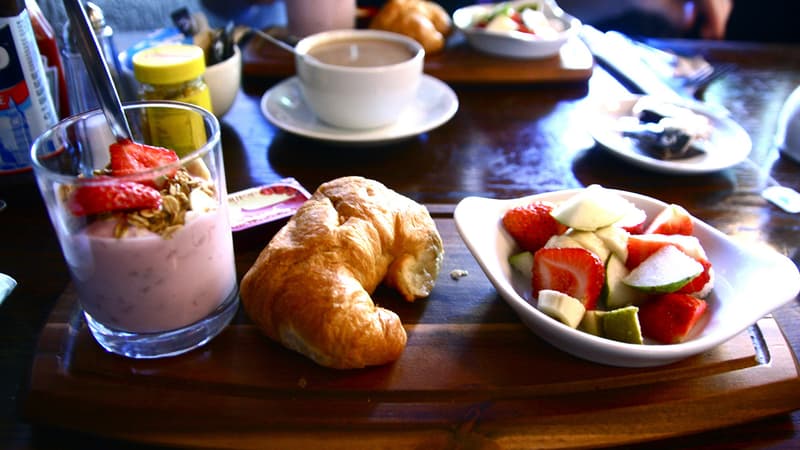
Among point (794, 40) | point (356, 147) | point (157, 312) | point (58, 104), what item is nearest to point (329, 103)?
point (356, 147)

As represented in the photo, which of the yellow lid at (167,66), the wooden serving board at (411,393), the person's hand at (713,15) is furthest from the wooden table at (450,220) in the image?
the person's hand at (713,15)

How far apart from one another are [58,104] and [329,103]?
57 cm

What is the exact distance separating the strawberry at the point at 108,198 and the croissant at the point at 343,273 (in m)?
0.19

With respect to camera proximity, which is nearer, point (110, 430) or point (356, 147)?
point (110, 430)

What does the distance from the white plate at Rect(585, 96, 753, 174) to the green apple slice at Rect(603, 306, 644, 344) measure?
1.93 ft

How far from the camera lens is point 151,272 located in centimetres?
69

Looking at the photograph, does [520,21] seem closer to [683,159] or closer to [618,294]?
[683,159]

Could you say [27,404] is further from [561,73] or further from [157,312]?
[561,73]

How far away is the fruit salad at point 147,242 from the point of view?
2.16 feet

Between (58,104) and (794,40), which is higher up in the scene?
(58,104)

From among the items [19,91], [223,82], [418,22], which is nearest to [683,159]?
[418,22]

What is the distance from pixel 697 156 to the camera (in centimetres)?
130

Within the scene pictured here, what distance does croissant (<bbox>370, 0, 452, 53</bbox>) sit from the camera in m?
1.76

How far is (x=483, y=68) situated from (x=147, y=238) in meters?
1.24
